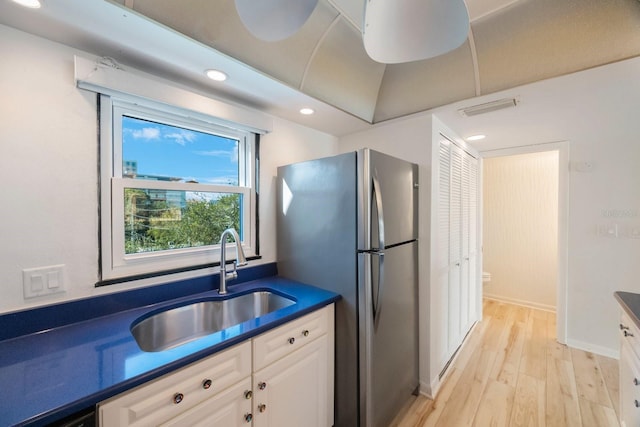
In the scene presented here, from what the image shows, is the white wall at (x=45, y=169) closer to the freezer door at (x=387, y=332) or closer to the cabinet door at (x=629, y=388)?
the freezer door at (x=387, y=332)

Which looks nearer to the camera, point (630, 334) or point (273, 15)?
point (273, 15)

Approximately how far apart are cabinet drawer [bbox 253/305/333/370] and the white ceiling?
4.40 feet

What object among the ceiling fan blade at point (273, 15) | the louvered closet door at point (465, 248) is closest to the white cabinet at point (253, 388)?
the ceiling fan blade at point (273, 15)

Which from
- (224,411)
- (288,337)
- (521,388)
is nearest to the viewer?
(224,411)

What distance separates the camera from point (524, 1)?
1252 mm

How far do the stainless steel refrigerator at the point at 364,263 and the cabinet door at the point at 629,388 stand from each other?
1.04 meters

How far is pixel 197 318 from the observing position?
1475 mm

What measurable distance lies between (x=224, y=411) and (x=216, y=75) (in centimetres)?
162

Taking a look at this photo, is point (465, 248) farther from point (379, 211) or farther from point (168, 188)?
point (168, 188)

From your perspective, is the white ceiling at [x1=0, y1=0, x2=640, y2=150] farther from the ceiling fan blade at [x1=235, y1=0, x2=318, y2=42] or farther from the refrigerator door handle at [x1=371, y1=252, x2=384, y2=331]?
the refrigerator door handle at [x1=371, y1=252, x2=384, y2=331]

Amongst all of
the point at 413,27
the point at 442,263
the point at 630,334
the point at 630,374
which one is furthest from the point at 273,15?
the point at 630,374

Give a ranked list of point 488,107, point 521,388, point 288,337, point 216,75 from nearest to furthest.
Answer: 1. point 288,337
2. point 216,75
3. point 488,107
4. point 521,388

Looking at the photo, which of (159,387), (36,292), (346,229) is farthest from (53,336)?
(346,229)

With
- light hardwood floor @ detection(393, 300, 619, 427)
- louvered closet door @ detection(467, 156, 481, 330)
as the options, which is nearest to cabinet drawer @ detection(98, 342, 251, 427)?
light hardwood floor @ detection(393, 300, 619, 427)
